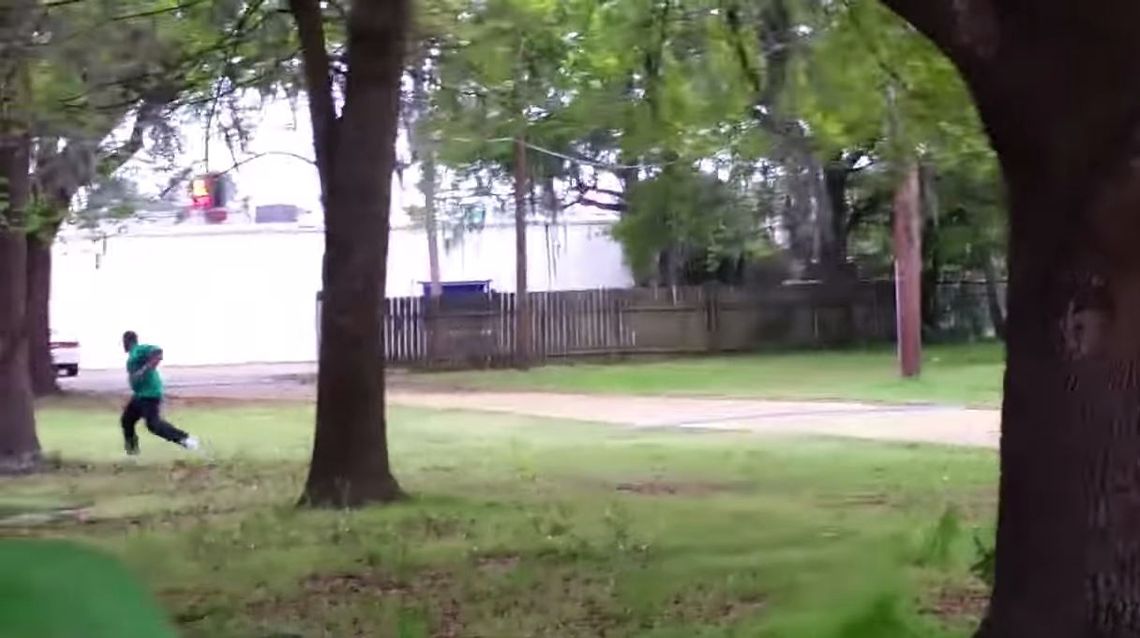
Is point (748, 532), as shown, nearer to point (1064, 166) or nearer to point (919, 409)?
point (1064, 166)

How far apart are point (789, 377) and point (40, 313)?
540 inches

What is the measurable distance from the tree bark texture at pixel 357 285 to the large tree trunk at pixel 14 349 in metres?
6.00

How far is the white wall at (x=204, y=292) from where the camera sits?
4878 cm

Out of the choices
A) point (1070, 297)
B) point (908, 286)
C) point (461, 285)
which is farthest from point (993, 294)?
point (1070, 297)

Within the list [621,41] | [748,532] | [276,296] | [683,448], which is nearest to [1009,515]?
[748,532]

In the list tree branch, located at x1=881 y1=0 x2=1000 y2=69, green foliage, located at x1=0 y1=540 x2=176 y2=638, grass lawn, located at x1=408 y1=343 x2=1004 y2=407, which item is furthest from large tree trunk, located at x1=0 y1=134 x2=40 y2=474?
green foliage, located at x1=0 y1=540 x2=176 y2=638

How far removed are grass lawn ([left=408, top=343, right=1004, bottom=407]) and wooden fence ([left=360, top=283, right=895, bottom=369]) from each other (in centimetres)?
140

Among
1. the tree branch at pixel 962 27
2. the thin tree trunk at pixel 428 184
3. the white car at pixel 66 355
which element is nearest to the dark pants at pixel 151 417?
the thin tree trunk at pixel 428 184

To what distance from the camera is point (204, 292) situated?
4919 centimetres

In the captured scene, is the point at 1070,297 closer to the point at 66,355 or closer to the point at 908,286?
the point at 908,286

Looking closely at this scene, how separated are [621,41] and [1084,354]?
9958 millimetres

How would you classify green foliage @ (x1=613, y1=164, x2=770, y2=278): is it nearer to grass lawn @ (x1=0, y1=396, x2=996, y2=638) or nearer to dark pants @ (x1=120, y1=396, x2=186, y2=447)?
grass lawn @ (x1=0, y1=396, x2=996, y2=638)

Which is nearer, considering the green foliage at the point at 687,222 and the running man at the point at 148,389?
the running man at the point at 148,389

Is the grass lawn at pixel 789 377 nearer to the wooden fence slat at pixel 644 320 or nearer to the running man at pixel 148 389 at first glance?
the wooden fence slat at pixel 644 320
